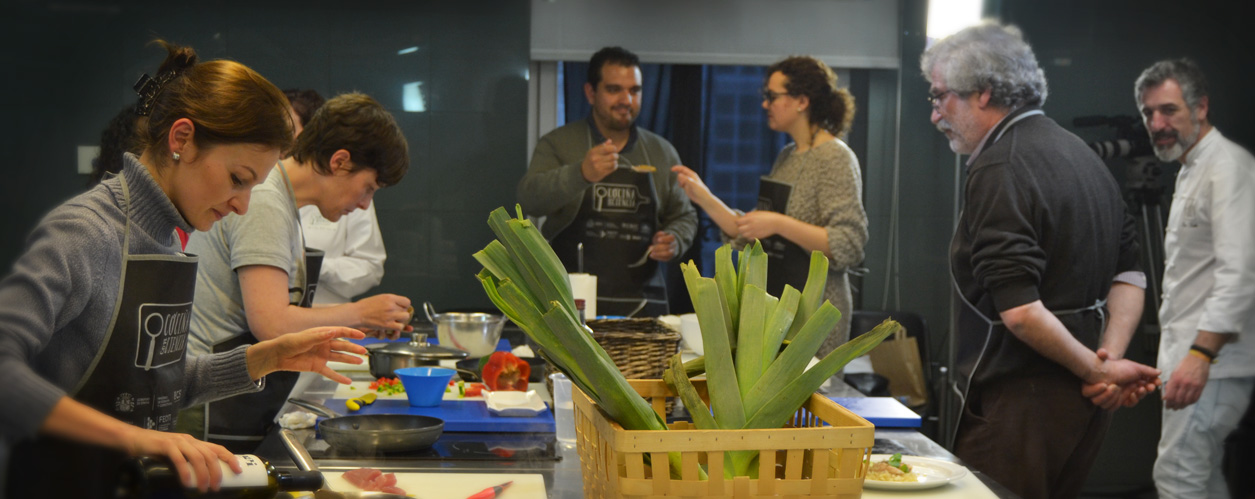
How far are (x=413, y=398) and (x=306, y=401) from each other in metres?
0.19

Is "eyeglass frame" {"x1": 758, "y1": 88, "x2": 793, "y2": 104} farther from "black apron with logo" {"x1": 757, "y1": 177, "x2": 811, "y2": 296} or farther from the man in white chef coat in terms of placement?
the man in white chef coat

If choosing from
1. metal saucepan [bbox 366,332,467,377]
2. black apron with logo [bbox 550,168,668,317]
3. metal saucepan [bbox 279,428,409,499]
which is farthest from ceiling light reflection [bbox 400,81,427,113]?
metal saucepan [bbox 279,428,409,499]

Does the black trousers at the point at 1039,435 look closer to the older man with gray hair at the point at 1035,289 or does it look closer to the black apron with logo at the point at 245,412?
the older man with gray hair at the point at 1035,289

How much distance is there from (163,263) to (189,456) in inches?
19.4

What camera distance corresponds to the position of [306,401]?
1.73m

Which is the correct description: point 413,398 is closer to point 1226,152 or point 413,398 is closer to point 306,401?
point 306,401

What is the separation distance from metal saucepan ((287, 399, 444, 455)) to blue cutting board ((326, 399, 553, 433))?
0.13 meters

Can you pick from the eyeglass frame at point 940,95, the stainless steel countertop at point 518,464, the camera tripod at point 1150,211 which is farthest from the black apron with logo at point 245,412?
the camera tripod at point 1150,211

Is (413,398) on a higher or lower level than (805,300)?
lower

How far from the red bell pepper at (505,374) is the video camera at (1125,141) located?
1981mm

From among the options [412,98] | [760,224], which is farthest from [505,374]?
[412,98]

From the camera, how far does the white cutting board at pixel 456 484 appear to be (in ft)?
3.92

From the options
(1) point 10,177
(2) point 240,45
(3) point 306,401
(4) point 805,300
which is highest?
(2) point 240,45

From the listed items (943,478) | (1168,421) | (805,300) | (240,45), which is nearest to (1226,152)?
(1168,421)
